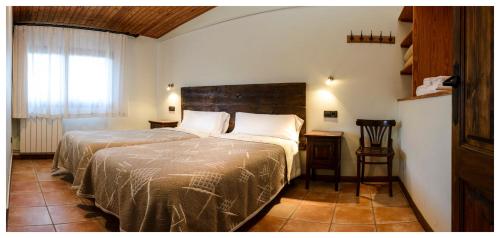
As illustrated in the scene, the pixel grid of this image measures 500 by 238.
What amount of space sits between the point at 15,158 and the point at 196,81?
2986 millimetres

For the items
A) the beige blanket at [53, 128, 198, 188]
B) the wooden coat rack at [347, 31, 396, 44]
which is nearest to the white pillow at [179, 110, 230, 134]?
the beige blanket at [53, 128, 198, 188]

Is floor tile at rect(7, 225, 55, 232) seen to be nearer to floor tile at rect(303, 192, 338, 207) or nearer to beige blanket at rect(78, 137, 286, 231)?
beige blanket at rect(78, 137, 286, 231)

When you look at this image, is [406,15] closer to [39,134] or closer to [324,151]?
[324,151]

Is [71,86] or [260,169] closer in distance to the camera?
[260,169]

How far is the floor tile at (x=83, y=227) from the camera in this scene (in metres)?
2.14

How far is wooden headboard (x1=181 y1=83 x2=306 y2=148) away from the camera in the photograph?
3703 millimetres

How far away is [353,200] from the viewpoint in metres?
2.88

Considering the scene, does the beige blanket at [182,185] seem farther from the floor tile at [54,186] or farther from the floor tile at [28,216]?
the floor tile at [54,186]

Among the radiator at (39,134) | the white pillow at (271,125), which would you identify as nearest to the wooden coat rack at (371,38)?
the white pillow at (271,125)

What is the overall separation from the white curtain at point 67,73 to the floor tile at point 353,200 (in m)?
3.98

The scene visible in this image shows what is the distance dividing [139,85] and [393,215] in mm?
4644

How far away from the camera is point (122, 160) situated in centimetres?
216

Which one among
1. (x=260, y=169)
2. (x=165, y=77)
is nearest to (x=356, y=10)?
(x=260, y=169)

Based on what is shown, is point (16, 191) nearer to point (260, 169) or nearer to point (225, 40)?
point (260, 169)
